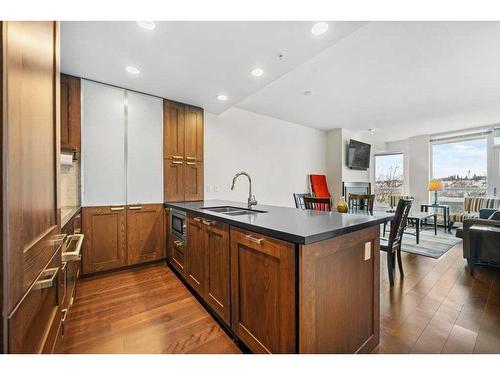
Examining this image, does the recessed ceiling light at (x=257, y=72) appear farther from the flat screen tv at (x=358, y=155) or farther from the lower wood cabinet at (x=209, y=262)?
the flat screen tv at (x=358, y=155)

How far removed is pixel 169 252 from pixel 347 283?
234cm

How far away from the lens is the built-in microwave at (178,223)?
7.88 feet

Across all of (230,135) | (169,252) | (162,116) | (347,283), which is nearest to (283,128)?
(230,135)

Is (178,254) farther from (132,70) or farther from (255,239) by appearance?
(132,70)

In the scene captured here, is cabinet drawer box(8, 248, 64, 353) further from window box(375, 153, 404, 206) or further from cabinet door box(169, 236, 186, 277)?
window box(375, 153, 404, 206)

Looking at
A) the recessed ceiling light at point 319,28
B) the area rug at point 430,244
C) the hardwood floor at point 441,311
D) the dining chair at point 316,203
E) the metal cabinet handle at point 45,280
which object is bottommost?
the hardwood floor at point 441,311

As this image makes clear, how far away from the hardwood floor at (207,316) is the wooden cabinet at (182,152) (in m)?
1.19

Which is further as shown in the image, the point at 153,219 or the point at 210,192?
the point at 210,192

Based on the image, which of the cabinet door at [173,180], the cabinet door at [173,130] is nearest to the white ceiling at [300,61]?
the cabinet door at [173,130]

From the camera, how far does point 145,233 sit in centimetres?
291

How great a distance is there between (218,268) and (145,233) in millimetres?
1673

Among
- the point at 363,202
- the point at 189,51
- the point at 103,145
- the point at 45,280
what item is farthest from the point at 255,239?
the point at 363,202
